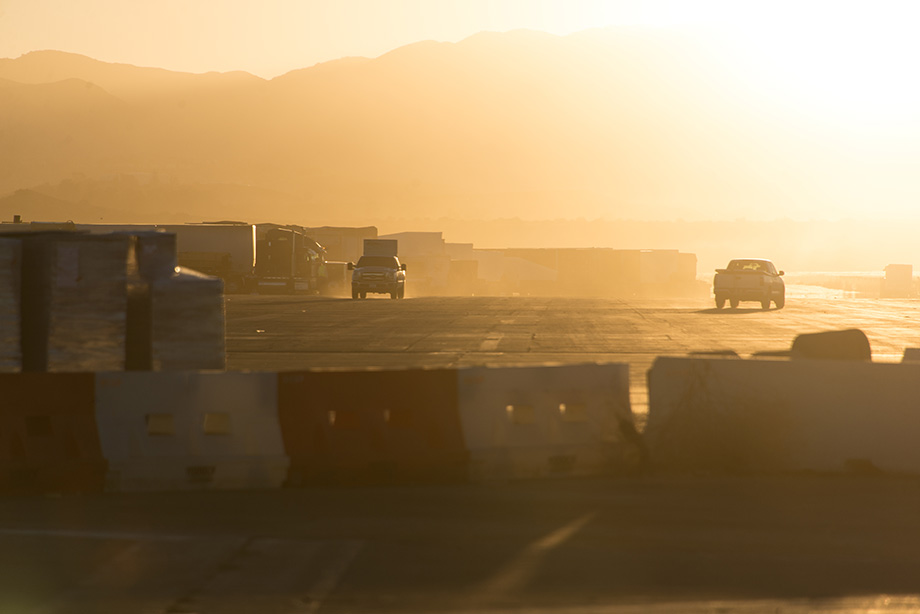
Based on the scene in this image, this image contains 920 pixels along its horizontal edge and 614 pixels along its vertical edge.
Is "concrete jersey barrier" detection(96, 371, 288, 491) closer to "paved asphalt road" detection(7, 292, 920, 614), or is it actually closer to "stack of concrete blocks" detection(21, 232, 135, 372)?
"paved asphalt road" detection(7, 292, 920, 614)

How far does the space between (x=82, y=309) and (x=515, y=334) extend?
17392mm

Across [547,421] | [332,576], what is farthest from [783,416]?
[332,576]

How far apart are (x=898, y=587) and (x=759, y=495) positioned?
7.78ft

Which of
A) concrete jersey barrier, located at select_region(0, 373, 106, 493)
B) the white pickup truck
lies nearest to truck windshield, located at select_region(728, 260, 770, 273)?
the white pickup truck

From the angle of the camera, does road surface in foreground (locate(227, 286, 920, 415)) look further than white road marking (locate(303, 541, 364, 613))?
Yes

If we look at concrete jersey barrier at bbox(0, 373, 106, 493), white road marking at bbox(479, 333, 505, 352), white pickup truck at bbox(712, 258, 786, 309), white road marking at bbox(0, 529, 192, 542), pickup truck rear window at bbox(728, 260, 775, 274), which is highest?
pickup truck rear window at bbox(728, 260, 775, 274)

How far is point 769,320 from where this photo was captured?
34062 millimetres

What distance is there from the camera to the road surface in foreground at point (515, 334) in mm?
19938

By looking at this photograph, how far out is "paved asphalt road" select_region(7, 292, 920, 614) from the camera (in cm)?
572

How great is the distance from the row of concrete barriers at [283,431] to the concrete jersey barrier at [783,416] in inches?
29.0

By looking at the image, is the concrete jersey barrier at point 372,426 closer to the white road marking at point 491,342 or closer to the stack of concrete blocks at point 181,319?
the stack of concrete blocks at point 181,319

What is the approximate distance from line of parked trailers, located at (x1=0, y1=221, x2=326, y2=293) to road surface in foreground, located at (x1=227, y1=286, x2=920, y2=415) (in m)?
22.2

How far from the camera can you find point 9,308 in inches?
416

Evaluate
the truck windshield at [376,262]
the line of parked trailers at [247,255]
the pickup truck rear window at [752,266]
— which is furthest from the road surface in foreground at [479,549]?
the line of parked trailers at [247,255]
